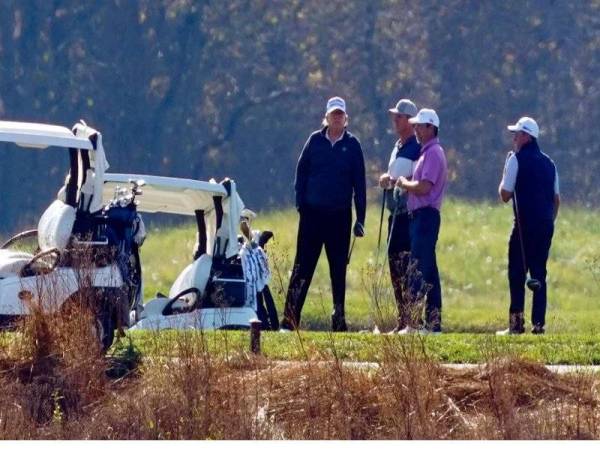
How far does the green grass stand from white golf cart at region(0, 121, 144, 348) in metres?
7.16

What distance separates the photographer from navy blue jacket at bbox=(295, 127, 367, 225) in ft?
44.8

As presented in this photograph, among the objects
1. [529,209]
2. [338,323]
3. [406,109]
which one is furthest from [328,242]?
[529,209]

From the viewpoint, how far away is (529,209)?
13.5 meters

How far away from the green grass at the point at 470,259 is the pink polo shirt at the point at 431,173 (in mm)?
5949

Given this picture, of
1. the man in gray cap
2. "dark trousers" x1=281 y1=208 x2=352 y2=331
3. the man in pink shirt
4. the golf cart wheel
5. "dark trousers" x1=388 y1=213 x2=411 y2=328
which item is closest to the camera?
the golf cart wheel

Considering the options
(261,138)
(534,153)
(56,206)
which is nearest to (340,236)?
(534,153)

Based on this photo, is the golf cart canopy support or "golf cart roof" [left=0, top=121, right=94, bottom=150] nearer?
"golf cart roof" [left=0, top=121, right=94, bottom=150]

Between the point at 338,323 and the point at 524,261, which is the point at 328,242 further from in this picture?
the point at 524,261

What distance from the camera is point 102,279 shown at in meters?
11.1

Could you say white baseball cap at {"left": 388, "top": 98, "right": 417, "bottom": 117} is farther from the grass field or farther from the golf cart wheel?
the golf cart wheel

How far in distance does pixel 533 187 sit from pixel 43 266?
432cm

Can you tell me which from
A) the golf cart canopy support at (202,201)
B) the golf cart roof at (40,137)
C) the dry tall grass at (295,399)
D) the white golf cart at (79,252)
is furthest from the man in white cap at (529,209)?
the golf cart roof at (40,137)

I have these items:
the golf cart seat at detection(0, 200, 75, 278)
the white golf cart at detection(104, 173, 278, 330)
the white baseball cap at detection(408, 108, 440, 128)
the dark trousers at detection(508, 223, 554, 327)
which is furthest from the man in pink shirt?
the golf cart seat at detection(0, 200, 75, 278)
